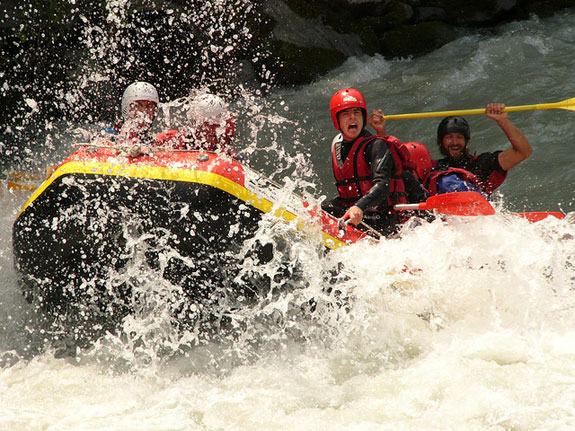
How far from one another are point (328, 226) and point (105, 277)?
1412 mm

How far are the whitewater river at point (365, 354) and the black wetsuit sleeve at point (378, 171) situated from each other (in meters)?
0.28

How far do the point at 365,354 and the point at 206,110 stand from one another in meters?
2.05

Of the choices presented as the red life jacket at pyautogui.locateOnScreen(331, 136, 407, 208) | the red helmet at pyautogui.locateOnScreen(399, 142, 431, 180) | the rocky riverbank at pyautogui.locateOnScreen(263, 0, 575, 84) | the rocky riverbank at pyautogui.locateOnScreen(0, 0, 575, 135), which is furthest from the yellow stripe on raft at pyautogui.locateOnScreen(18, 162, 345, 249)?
the rocky riverbank at pyautogui.locateOnScreen(263, 0, 575, 84)

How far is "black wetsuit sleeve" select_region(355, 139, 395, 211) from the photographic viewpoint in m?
3.85

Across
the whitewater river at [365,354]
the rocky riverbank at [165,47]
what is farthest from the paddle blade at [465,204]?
the rocky riverbank at [165,47]

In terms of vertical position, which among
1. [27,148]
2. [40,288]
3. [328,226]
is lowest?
[40,288]

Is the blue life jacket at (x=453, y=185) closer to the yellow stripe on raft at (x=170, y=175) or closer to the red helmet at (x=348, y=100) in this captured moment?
the red helmet at (x=348, y=100)

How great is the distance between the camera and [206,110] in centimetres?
427

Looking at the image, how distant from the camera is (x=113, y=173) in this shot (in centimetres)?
345

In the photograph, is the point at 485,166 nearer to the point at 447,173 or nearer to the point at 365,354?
the point at 447,173

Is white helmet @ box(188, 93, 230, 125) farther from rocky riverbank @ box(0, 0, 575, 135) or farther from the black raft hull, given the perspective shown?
rocky riverbank @ box(0, 0, 575, 135)

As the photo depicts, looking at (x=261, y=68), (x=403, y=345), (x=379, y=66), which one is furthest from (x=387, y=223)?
(x=379, y=66)

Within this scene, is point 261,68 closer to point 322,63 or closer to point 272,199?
point 322,63

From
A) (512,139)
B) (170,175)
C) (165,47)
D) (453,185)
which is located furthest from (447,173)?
(165,47)
